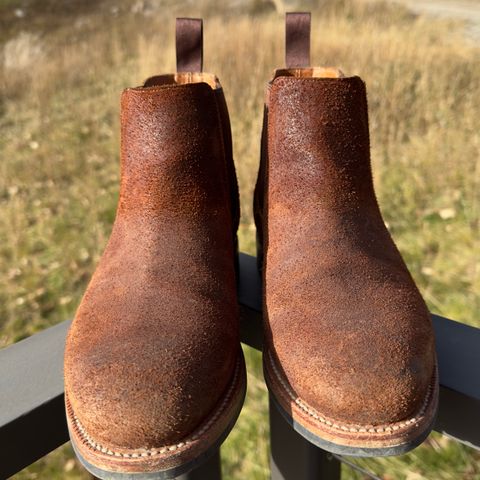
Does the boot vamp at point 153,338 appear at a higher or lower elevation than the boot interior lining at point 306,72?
lower

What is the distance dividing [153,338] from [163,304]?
75 mm

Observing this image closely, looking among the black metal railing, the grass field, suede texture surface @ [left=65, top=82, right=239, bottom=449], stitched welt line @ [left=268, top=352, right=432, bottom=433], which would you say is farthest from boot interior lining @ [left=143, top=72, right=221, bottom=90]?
the grass field

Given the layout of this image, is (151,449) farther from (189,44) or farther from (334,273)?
(189,44)

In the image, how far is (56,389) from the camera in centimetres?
90

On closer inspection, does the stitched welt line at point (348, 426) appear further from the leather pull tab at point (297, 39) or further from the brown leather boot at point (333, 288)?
the leather pull tab at point (297, 39)

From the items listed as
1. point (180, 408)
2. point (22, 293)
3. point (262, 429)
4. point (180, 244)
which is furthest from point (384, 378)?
point (22, 293)

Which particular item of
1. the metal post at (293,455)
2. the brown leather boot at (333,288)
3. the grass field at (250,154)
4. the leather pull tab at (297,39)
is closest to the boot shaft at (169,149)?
the brown leather boot at (333,288)

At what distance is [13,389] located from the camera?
2.94 ft

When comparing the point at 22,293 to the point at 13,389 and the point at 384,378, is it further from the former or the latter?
the point at 384,378

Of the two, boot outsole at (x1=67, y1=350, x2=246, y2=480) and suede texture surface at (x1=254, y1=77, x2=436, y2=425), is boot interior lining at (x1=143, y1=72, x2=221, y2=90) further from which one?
boot outsole at (x1=67, y1=350, x2=246, y2=480)

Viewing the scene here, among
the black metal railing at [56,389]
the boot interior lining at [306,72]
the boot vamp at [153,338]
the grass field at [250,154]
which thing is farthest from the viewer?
the grass field at [250,154]

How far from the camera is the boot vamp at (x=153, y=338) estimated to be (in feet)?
2.18

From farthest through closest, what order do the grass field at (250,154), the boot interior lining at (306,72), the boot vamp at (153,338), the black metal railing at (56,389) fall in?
the grass field at (250,154)
the boot interior lining at (306,72)
the black metal railing at (56,389)
the boot vamp at (153,338)

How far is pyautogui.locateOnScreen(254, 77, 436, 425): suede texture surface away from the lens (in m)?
0.69
